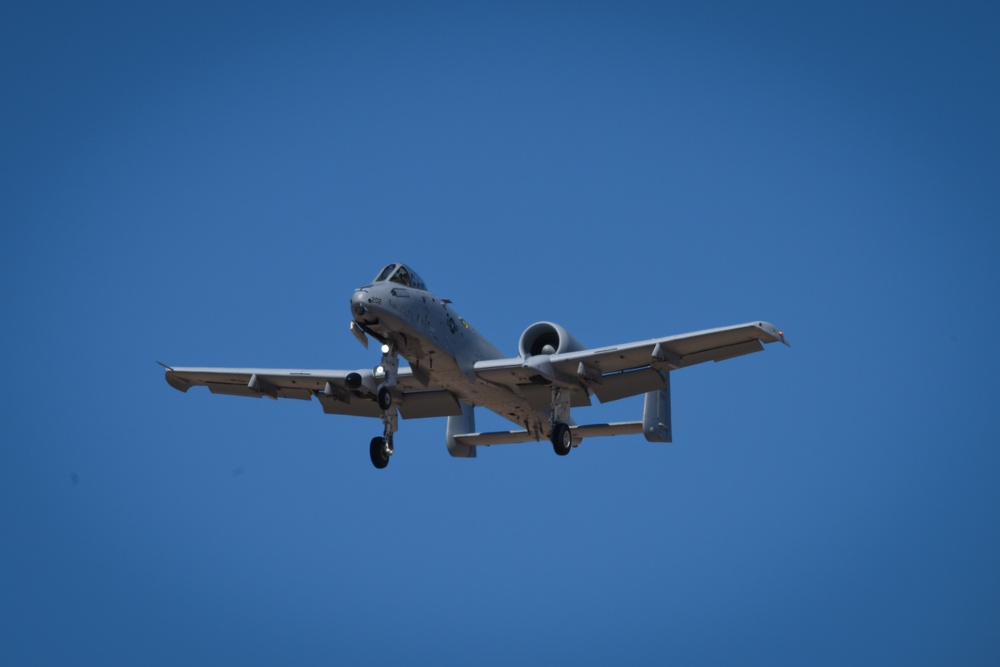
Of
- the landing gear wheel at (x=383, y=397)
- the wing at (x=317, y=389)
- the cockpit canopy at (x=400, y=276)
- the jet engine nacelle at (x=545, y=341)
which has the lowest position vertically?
the landing gear wheel at (x=383, y=397)

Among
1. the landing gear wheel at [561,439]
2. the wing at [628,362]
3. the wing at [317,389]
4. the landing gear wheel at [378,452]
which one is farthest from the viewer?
the wing at [317,389]

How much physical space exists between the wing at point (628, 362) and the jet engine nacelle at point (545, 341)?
72 centimetres

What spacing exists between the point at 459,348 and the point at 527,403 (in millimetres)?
3440

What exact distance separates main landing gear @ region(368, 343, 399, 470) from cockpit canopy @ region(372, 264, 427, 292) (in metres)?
1.65

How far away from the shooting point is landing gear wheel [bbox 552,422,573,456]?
108ft

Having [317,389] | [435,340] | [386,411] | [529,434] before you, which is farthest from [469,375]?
[317,389]

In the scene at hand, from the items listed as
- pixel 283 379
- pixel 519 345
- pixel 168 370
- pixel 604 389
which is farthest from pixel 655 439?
pixel 168 370

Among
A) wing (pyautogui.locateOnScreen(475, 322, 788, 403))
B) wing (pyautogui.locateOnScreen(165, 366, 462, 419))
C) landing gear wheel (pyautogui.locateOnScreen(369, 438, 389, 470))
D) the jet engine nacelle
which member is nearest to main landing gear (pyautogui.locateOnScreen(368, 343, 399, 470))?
landing gear wheel (pyautogui.locateOnScreen(369, 438, 389, 470))

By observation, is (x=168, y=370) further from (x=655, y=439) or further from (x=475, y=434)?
(x=655, y=439)

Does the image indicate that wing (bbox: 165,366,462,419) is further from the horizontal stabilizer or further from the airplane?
the horizontal stabilizer

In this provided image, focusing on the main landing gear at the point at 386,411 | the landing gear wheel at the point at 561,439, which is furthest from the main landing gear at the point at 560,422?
the main landing gear at the point at 386,411

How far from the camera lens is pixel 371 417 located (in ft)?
123

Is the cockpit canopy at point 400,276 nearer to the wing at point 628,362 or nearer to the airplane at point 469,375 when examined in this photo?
the airplane at point 469,375

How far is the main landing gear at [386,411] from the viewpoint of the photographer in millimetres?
31125
